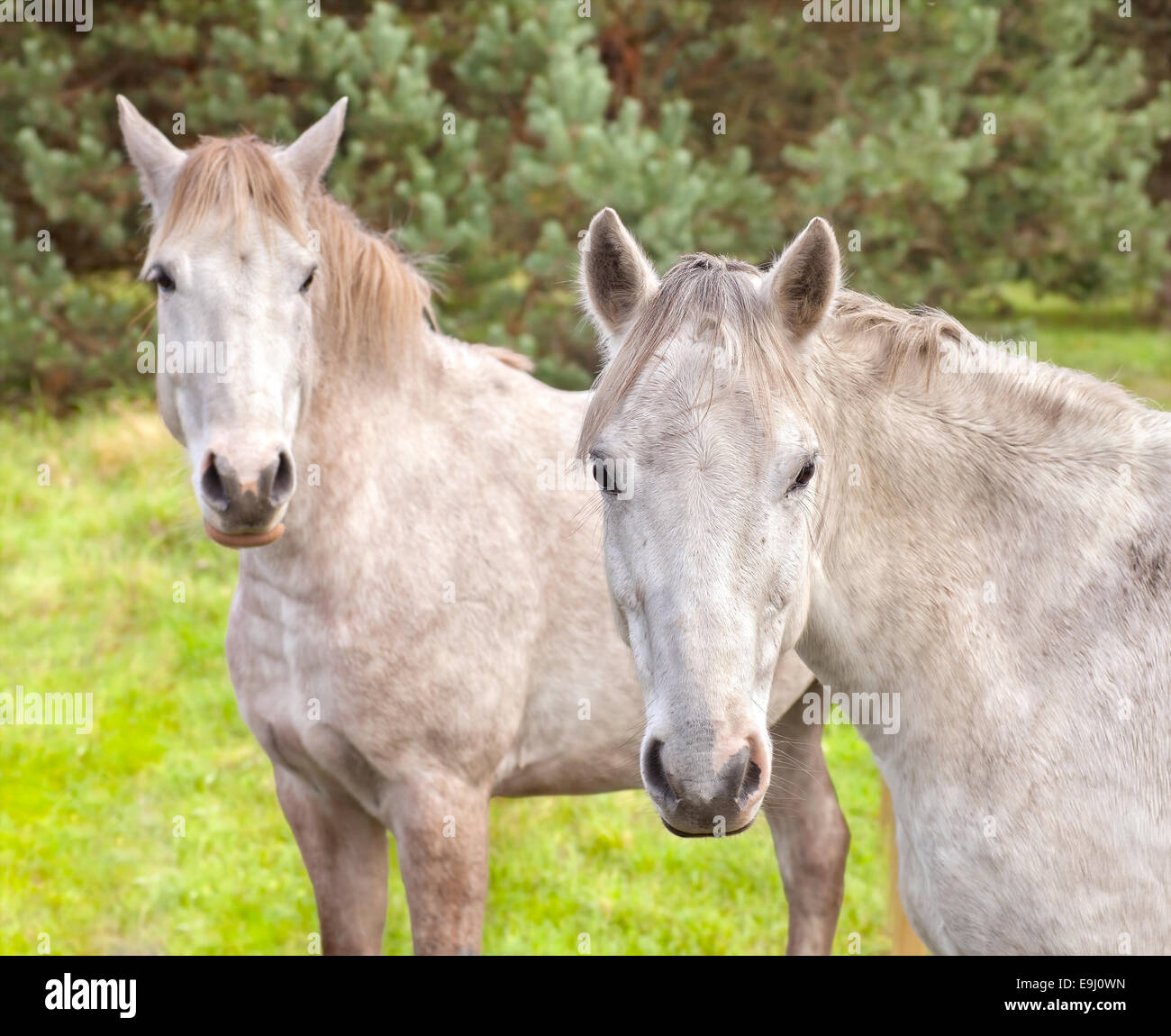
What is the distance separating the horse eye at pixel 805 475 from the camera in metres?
2.26

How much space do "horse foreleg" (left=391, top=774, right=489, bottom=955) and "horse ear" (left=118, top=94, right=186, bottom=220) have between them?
1.91 meters

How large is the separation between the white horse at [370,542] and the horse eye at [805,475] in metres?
1.05

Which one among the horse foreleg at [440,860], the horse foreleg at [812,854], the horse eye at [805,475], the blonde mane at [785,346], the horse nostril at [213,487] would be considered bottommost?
the horse foreleg at [812,854]

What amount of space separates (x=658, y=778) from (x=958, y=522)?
3.17ft

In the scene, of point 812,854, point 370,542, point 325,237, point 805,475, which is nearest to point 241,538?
point 370,542

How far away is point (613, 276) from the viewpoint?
256cm

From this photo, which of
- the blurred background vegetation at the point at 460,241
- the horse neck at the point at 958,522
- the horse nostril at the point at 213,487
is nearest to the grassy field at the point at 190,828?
the blurred background vegetation at the point at 460,241

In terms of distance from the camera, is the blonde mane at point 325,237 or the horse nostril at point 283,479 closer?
the horse nostril at point 283,479

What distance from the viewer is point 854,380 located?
261cm

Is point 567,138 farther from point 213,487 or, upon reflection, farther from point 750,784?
point 750,784

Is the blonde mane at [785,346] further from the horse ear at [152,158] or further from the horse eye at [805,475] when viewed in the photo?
the horse ear at [152,158]

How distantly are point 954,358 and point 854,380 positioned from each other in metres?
0.28
